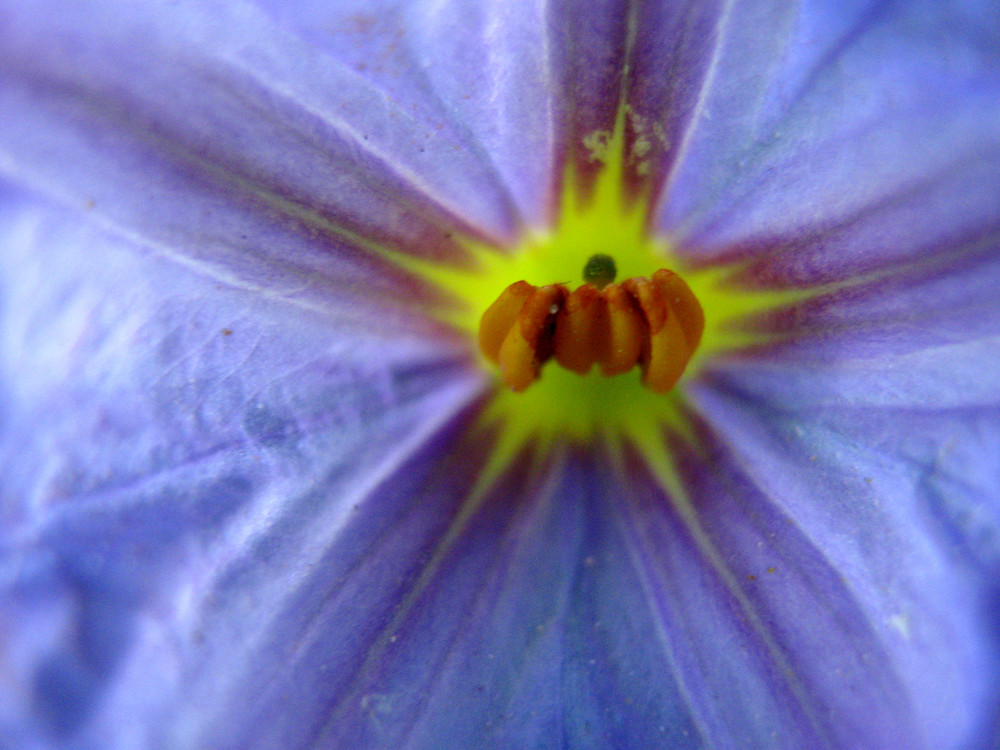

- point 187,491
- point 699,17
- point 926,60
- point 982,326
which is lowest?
point 982,326

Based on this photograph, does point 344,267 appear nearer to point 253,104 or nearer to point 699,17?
point 253,104

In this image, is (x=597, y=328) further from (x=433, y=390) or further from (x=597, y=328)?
(x=433, y=390)

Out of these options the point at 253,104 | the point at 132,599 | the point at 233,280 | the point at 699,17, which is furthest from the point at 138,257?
the point at 699,17

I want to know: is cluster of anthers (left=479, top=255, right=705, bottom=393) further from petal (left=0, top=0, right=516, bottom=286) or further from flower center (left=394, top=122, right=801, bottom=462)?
petal (left=0, top=0, right=516, bottom=286)

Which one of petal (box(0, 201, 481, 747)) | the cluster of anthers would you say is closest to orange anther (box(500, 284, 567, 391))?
the cluster of anthers

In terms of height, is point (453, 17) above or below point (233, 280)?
above

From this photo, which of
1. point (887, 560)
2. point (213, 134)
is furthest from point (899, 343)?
point (213, 134)
